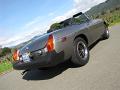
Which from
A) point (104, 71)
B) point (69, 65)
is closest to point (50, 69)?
point (69, 65)

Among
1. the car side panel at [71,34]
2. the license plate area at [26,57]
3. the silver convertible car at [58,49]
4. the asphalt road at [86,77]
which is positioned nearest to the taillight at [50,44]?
the silver convertible car at [58,49]

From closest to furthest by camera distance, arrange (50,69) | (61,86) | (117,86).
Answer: (117,86)
(61,86)
(50,69)

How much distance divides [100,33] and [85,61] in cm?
249

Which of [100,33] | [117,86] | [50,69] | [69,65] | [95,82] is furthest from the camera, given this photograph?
[100,33]

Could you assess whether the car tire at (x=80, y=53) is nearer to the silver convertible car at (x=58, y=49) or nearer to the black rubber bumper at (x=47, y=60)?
the silver convertible car at (x=58, y=49)

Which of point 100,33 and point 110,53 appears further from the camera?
point 100,33

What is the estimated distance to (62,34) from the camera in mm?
5977

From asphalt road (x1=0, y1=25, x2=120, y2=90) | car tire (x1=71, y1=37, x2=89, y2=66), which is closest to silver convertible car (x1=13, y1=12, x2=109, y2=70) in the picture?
car tire (x1=71, y1=37, x2=89, y2=66)

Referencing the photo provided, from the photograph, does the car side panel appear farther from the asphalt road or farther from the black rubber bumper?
the asphalt road

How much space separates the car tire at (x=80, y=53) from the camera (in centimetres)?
616

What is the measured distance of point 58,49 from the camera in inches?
222

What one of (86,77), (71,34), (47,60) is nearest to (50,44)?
(47,60)

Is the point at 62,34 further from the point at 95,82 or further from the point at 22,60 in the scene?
the point at 95,82

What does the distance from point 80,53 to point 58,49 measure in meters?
1.11
